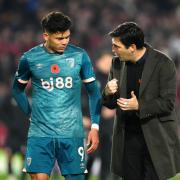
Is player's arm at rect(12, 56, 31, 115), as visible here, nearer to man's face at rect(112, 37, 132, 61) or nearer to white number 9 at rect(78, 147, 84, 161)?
white number 9 at rect(78, 147, 84, 161)

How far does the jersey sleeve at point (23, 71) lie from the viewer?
8.40 m

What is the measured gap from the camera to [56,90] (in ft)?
27.2

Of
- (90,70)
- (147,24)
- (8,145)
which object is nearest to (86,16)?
(147,24)

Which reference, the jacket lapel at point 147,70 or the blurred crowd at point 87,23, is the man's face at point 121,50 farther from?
the blurred crowd at point 87,23

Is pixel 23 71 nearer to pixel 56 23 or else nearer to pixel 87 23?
pixel 56 23

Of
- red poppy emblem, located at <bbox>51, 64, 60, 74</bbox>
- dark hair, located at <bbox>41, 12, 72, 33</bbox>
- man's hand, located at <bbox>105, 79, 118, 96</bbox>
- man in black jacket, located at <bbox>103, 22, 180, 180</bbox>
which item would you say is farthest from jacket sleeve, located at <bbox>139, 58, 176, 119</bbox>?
dark hair, located at <bbox>41, 12, 72, 33</bbox>

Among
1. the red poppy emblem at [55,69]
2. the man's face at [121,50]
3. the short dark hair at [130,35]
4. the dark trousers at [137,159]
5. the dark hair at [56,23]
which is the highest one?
the dark hair at [56,23]

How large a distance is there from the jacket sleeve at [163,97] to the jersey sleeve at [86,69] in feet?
2.13

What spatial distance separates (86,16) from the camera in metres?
20.3

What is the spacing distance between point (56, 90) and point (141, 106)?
828mm

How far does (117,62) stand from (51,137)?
0.93m

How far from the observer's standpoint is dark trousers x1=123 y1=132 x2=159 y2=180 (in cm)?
823

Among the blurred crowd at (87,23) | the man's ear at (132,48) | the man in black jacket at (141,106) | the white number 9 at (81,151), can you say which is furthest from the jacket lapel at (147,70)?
the blurred crowd at (87,23)

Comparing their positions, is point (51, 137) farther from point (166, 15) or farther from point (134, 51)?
point (166, 15)
